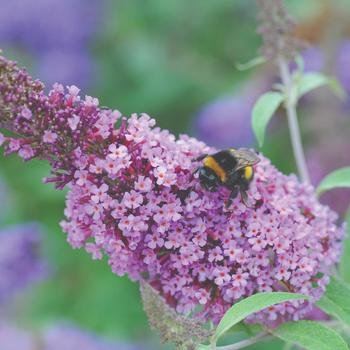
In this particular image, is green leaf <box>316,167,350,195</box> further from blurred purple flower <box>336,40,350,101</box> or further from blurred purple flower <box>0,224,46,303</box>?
blurred purple flower <box>336,40,350,101</box>

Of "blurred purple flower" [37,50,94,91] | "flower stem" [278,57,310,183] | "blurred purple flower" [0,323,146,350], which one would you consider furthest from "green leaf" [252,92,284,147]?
"blurred purple flower" [37,50,94,91]

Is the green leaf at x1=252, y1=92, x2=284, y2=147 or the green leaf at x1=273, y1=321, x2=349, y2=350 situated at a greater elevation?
the green leaf at x1=252, y1=92, x2=284, y2=147

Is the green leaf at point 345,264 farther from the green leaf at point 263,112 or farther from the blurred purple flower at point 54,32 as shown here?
the blurred purple flower at point 54,32

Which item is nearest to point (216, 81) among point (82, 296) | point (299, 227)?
point (82, 296)

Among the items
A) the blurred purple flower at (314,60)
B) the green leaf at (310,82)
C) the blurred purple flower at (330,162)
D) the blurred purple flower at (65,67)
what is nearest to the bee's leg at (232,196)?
the green leaf at (310,82)

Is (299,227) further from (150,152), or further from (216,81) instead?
(216,81)

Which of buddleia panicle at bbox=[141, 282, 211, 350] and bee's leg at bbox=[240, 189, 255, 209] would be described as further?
bee's leg at bbox=[240, 189, 255, 209]

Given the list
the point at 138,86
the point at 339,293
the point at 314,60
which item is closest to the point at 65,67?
the point at 138,86
